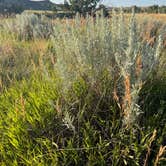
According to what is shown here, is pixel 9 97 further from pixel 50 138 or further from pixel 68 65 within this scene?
pixel 50 138

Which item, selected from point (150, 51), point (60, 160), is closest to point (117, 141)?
point (60, 160)

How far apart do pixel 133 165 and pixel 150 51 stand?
3.56ft

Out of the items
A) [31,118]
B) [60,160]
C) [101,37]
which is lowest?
[60,160]

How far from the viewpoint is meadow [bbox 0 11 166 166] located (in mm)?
2988

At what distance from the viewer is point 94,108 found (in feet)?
11.0

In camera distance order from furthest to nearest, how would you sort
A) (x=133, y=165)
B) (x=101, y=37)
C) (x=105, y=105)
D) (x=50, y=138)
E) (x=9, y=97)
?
1. (x=9, y=97)
2. (x=101, y=37)
3. (x=105, y=105)
4. (x=50, y=138)
5. (x=133, y=165)

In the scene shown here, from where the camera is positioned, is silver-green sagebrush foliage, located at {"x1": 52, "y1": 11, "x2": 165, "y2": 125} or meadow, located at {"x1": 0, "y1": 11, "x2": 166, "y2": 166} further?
silver-green sagebrush foliage, located at {"x1": 52, "y1": 11, "x2": 165, "y2": 125}

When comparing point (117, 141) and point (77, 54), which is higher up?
point (77, 54)

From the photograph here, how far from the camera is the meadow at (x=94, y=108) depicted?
9.80 feet

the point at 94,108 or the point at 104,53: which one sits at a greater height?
the point at 104,53

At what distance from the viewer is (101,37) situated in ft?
12.2

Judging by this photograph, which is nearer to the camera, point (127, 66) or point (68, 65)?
point (127, 66)

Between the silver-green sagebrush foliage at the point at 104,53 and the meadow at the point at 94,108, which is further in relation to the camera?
the silver-green sagebrush foliage at the point at 104,53

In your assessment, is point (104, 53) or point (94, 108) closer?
point (94, 108)
